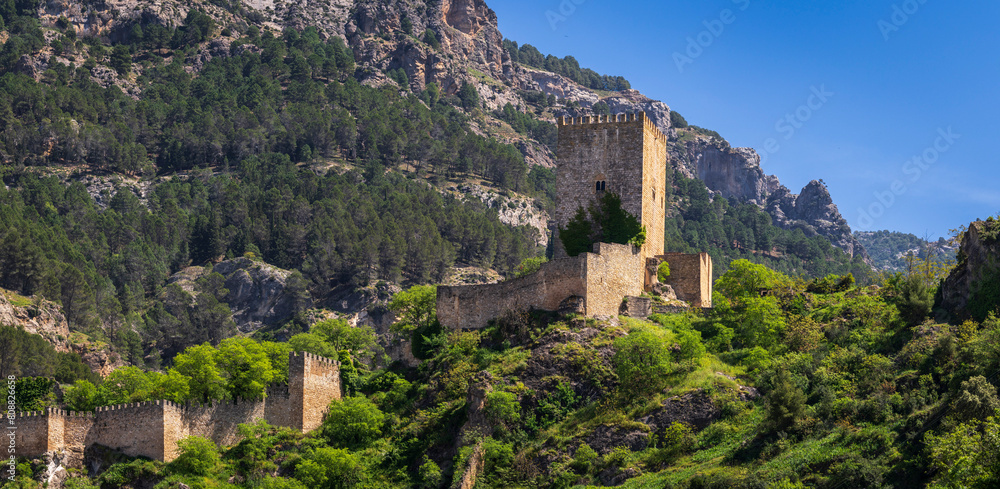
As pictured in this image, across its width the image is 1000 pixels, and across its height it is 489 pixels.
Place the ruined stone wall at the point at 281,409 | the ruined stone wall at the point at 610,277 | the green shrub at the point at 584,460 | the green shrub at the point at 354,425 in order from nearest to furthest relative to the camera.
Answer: the green shrub at the point at 584,460 → the green shrub at the point at 354,425 → the ruined stone wall at the point at 281,409 → the ruined stone wall at the point at 610,277

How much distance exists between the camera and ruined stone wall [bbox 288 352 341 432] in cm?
5388

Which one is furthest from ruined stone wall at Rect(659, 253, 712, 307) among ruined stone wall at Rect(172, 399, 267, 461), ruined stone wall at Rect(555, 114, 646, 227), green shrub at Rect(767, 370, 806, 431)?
ruined stone wall at Rect(172, 399, 267, 461)

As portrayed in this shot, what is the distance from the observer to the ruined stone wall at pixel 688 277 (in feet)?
207

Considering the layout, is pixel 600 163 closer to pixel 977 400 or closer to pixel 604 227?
pixel 604 227

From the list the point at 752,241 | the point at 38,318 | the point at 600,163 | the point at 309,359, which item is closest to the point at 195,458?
the point at 309,359

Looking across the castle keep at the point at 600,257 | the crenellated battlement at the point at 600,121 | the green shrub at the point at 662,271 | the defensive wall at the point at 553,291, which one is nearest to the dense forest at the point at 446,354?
the defensive wall at the point at 553,291

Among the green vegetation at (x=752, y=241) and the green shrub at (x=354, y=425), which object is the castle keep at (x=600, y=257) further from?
the green vegetation at (x=752, y=241)

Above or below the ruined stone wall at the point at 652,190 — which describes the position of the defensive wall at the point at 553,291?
below

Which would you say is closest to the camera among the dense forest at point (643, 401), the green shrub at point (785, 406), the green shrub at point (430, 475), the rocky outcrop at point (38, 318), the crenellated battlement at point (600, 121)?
the dense forest at point (643, 401)

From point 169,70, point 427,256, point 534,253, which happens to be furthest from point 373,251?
point 169,70

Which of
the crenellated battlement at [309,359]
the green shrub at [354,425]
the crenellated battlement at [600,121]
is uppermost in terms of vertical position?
the crenellated battlement at [600,121]

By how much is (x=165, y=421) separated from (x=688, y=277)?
1169 inches

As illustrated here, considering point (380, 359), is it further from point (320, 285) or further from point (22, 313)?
point (320, 285)

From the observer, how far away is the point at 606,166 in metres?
62.2
